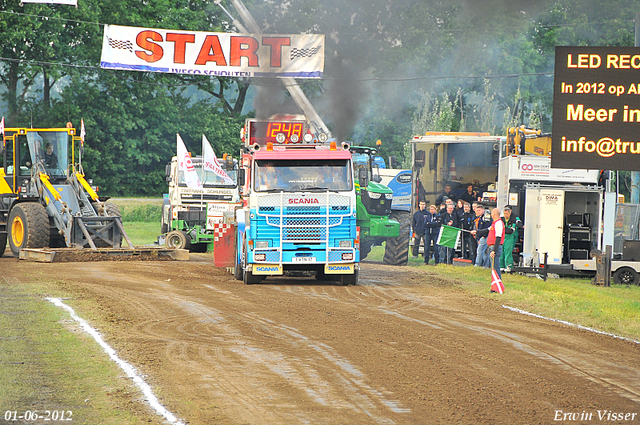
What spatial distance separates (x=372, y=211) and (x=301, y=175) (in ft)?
26.3

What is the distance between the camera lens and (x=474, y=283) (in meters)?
18.0

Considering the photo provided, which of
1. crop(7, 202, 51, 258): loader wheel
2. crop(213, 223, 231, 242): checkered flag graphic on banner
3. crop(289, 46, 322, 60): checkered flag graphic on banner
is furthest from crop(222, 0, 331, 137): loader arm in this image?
crop(7, 202, 51, 258): loader wheel

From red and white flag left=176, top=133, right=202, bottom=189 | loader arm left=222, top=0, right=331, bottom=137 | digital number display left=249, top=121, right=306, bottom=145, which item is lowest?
red and white flag left=176, top=133, right=202, bottom=189

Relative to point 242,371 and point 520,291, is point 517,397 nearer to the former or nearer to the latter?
point 242,371

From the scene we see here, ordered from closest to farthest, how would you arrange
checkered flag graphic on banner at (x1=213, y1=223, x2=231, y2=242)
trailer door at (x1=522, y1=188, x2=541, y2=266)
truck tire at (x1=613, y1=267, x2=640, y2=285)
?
checkered flag graphic on banner at (x1=213, y1=223, x2=231, y2=242), truck tire at (x1=613, y1=267, x2=640, y2=285), trailer door at (x1=522, y1=188, x2=541, y2=266)

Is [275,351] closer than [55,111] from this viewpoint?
Yes

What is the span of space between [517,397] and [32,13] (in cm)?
4277

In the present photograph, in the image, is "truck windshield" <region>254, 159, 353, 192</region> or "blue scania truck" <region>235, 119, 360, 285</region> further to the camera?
"truck windshield" <region>254, 159, 353, 192</region>

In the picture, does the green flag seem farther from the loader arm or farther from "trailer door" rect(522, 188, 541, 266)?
the loader arm

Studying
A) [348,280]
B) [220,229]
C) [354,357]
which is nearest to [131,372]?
[354,357]

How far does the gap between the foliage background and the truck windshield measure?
25.3 ft

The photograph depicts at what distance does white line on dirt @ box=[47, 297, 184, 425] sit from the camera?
6.58 metres

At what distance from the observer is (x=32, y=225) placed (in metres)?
20.3

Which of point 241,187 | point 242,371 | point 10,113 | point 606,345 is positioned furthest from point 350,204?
point 10,113
